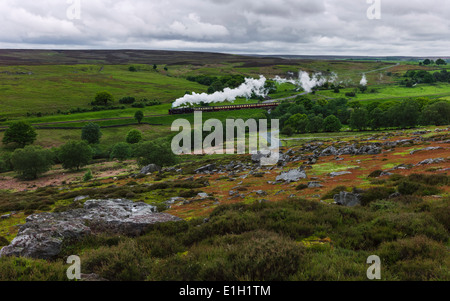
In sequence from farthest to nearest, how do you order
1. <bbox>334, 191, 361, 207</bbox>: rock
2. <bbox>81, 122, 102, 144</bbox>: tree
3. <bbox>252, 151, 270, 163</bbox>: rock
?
1. <bbox>81, 122, 102, 144</bbox>: tree
2. <bbox>252, 151, 270, 163</bbox>: rock
3. <bbox>334, 191, 361, 207</bbox>: rock

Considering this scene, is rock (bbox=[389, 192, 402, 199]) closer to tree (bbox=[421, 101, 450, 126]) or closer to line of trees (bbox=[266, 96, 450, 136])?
line of trees (bbox=[266, 96, 450, 136])

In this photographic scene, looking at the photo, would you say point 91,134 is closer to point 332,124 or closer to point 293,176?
point 293,176

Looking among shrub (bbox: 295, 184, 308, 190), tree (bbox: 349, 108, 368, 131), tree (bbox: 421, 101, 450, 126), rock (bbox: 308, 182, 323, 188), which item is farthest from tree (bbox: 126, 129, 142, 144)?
tree (bbox: 421, 101, 450, 126)

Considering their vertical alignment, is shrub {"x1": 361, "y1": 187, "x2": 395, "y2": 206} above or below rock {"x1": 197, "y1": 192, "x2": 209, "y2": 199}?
above

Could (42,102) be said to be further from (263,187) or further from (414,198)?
(414,198)

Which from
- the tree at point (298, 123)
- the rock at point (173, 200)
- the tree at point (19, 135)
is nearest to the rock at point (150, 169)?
the rock at point (173, 200)

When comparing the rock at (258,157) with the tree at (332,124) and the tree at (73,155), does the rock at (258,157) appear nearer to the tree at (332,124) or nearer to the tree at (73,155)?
the tree at (73,155)

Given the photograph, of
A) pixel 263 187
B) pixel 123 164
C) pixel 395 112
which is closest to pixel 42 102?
pixel 123 164
